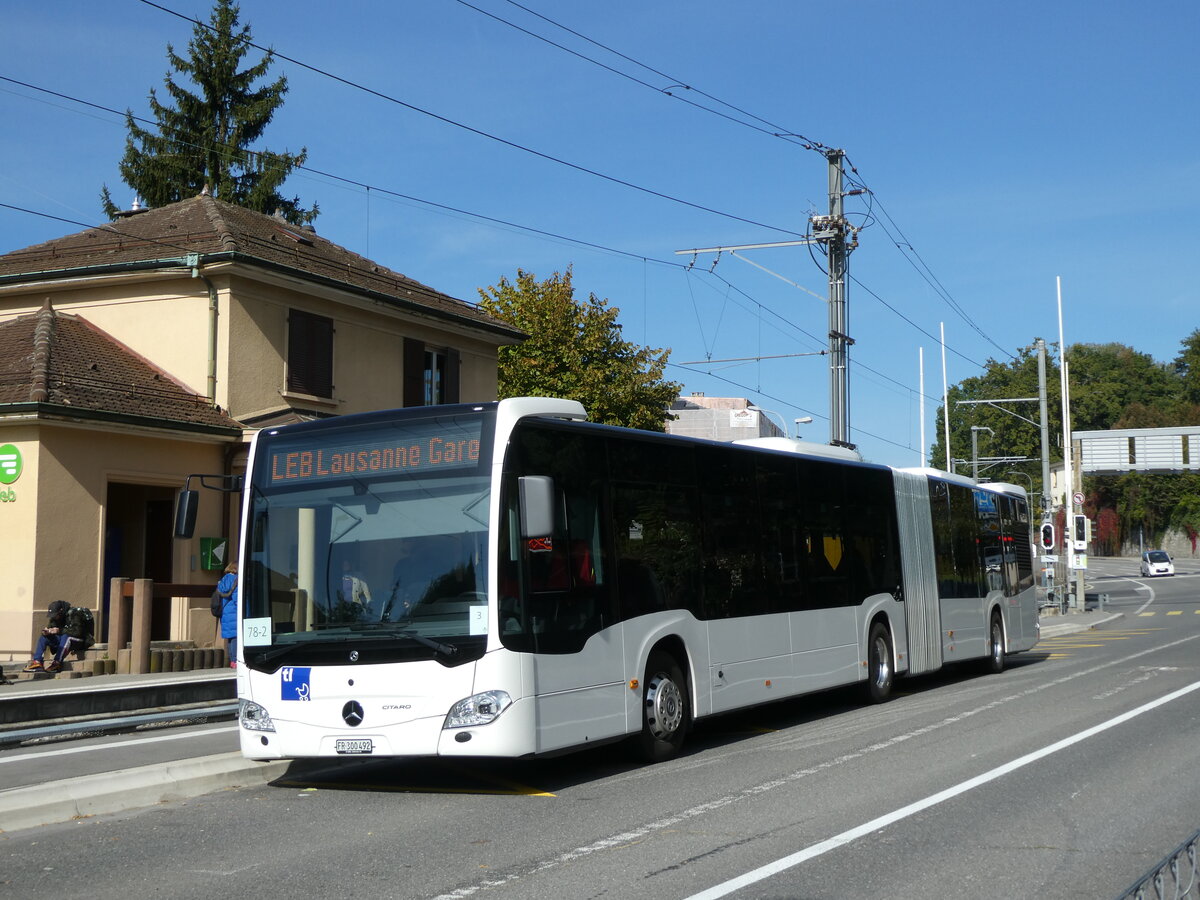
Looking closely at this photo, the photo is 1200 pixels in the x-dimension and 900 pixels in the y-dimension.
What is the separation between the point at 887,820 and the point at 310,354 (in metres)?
21.4

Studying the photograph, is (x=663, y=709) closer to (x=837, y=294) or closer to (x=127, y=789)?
(x=127, y=789)

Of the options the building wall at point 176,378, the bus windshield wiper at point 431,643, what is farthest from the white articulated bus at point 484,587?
the building wall at point 176,378

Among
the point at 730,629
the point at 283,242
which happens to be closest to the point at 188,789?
the point at 730,629

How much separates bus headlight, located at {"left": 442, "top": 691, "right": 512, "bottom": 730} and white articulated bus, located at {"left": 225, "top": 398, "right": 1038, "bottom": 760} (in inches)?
0.5

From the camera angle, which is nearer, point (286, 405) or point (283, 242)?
point (286, 405)

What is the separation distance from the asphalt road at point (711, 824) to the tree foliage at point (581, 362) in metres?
26.5

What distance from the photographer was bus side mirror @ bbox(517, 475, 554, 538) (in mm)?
9430

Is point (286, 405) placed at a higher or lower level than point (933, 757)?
higher

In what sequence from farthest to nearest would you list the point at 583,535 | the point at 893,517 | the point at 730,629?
the point at 893,517 < the point at 730,629 < the point at 583,535

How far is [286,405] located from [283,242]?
512 centimetres

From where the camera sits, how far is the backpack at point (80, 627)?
69.1ft

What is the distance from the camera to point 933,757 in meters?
11.0

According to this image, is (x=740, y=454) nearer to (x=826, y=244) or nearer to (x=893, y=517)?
(x=893, y=517)

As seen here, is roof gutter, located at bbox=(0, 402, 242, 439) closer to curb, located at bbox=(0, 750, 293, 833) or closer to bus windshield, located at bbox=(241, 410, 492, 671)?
curb, located at bbox=(0, 750, 293, 833)
